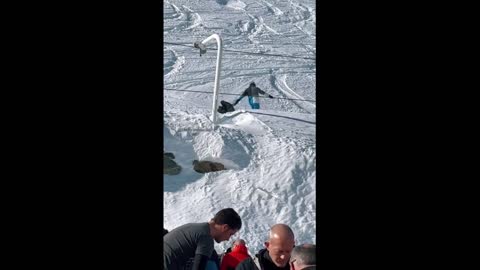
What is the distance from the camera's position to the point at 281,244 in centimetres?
255

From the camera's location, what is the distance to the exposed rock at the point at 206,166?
5922 millimetres

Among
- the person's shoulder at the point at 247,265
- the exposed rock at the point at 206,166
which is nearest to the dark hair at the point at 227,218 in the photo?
the person's shoulder at the point at 247,265

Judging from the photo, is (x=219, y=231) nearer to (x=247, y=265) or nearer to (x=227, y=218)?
(x=227, y=218)

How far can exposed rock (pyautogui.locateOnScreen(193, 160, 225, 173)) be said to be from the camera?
233 inches

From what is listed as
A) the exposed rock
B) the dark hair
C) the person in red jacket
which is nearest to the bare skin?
the dark hair

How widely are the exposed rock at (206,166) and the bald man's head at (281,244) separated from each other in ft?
11.0

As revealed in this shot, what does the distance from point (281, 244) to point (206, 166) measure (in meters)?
3.44

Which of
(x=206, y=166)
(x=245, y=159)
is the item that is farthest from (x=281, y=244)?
(x=245, y=159)

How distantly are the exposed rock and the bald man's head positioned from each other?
3367mm
